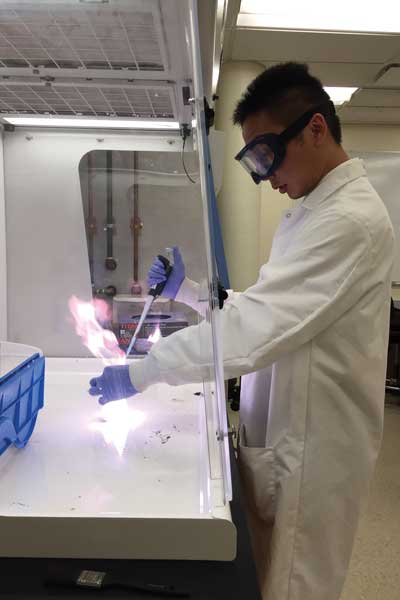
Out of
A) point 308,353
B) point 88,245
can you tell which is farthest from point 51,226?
point 308,353

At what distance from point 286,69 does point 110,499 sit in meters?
0.92

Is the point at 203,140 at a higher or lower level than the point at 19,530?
higher

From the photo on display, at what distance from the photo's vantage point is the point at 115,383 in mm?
978

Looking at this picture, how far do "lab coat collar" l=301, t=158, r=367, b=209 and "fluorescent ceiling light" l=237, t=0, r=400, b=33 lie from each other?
1872 millimetres

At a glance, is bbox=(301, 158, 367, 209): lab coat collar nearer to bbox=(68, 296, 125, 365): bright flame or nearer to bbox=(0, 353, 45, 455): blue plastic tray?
bbox=(0, 353, 45, 455): blue plastic tray

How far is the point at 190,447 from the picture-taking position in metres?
0.87

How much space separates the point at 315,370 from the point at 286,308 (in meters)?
0.16

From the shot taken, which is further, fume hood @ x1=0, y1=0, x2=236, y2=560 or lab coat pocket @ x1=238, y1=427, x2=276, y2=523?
lab coat pocket @ x1=238, y1=427, x2=276, y2=523

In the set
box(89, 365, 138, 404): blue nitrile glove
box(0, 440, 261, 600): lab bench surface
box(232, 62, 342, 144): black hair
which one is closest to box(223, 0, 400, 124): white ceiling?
box(232, 62, 342, 144): black hair

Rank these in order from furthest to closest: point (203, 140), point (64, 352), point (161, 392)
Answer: point (64, 352), point (161, 392), point (203, 140)

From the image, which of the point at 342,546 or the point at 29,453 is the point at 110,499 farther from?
the point at 342,546

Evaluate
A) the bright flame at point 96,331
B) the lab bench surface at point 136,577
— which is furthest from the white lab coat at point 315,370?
the bright flame at point 96,331

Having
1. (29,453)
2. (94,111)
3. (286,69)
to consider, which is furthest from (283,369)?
(94,111)

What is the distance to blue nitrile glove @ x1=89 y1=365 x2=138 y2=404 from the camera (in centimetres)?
97
